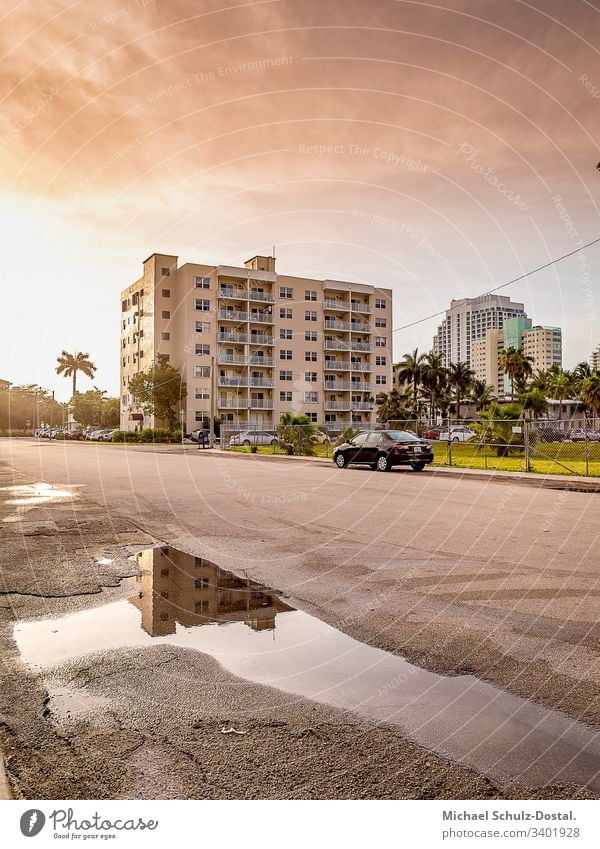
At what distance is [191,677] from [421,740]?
153 cm

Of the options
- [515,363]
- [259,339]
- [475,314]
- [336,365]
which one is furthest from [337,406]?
[475,314]

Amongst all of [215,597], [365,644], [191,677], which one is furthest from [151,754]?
[215,597]

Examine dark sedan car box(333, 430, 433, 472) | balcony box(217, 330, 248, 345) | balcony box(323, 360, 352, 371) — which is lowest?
dark sedan car box(333, 430, 433, 472)

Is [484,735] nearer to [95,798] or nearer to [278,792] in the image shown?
[278,792]

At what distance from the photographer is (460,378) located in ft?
339

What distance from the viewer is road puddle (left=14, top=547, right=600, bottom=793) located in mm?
3006

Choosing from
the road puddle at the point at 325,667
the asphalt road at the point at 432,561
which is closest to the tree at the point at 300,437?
the asphalt road at the point at 432,561

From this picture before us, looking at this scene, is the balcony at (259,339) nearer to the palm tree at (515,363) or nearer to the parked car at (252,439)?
the parked car at (252,439)

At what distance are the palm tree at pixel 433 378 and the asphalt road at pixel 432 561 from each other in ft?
272

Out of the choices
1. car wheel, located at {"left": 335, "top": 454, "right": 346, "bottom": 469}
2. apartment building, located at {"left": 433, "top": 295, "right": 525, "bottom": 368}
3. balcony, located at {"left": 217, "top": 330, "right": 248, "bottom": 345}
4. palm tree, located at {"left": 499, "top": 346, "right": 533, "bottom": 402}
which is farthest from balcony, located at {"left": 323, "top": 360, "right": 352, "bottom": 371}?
car wheel, located at {"left": 335, "top": 454, "right": 346, "bottom": 469}

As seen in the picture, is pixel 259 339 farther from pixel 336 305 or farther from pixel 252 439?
pixel 252 439

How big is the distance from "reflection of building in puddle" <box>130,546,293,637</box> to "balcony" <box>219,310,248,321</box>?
67243mm

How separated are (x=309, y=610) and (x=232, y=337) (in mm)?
69478

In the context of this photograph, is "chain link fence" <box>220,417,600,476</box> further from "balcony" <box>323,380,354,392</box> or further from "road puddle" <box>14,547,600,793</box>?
"balcony" <box>323,380,354,392</box>
